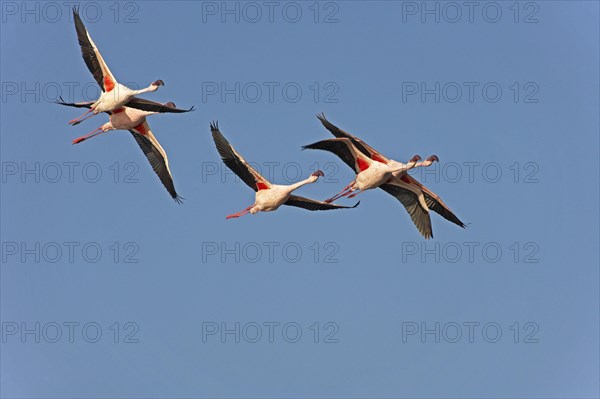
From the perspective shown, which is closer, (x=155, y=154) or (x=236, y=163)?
(x=236, y=163)

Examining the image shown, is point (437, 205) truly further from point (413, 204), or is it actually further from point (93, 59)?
point (93, 59)

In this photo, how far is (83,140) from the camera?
59.1m

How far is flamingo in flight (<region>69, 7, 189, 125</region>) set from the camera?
55312 millimetres

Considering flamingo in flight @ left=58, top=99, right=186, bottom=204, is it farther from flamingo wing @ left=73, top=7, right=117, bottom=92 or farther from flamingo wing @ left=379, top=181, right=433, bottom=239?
flamingo wing @ left=379, top=181, right=433, bottom=239

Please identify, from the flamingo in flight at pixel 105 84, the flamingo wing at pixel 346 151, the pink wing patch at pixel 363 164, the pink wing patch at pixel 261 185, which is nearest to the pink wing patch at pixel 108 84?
the flamingo in flight at pixel 105 84

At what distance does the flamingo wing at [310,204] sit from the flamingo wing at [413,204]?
231cm

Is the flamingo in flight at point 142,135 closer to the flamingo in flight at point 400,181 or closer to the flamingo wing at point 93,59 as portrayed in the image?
the flamingo wing at point 93,59

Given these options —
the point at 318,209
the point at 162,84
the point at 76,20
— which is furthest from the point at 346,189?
the point at 76,20

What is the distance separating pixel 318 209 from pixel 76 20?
10765 mm

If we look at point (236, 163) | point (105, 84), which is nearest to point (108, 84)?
point (105, 84)

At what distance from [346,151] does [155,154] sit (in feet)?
25.5

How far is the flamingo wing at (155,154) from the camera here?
5872cm

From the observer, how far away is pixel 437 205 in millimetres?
58875

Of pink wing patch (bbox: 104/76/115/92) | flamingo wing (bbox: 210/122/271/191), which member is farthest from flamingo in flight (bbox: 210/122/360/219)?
pink wing patch (bbox: 104/76/115/92)
